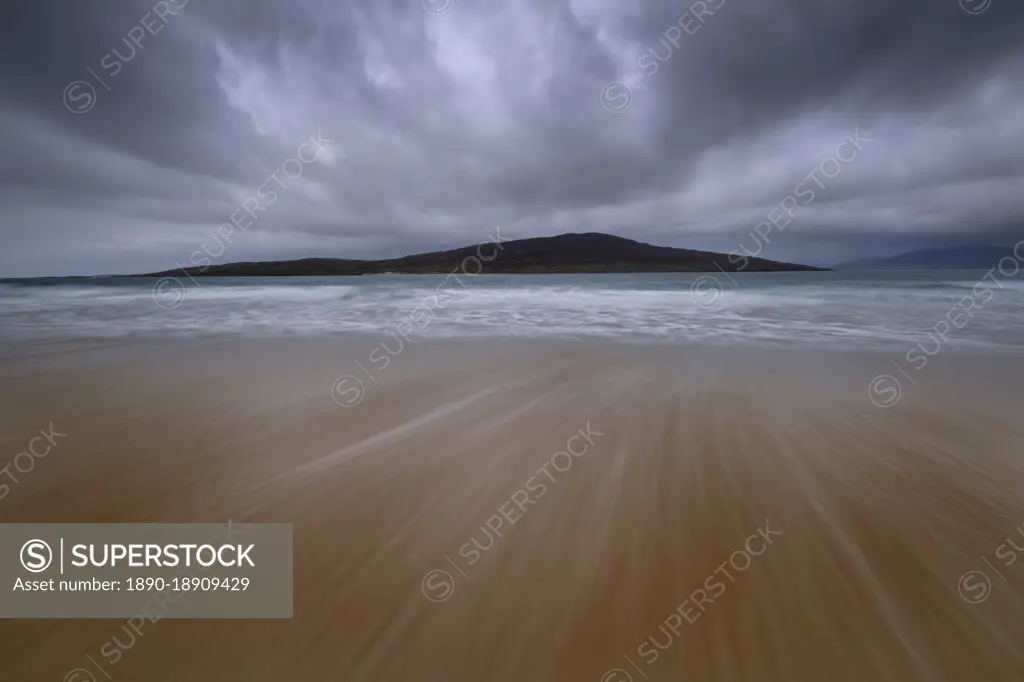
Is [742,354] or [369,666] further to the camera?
[742,354]

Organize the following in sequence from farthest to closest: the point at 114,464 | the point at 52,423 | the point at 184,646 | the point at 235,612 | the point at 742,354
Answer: the point at 742,354
the point at 52,423
the point at 114,464
the point at 235,612
the point at 184,646

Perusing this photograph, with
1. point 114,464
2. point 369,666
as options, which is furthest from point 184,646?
point 114,464

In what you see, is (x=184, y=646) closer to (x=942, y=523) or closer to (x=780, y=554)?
(x=780, y=554)

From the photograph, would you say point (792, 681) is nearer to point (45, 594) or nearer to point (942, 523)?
point (942, 523)

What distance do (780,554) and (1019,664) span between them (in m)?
0.92

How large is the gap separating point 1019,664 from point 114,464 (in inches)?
231

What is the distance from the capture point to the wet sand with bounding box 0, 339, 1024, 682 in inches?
76.0

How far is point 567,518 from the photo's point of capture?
2848 millimetres

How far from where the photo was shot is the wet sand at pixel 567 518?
1.93 m

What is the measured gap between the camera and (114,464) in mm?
3609

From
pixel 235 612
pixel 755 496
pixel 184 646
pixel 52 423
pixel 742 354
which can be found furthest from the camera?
pixel 742 354

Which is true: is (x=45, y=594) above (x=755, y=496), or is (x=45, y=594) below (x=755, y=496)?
below

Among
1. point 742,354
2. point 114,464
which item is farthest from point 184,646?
point 742,354

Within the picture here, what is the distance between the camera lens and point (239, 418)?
4676mm
